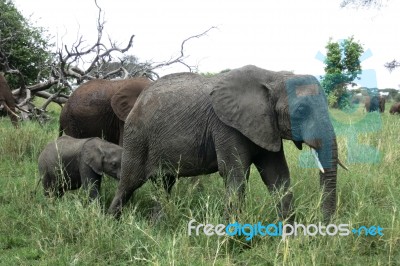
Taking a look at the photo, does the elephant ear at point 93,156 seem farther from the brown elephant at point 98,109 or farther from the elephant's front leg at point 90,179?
the brown elephant at point 98,109

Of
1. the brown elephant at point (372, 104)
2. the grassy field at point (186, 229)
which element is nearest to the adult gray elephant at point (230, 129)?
the grassy field at point (186, 229)

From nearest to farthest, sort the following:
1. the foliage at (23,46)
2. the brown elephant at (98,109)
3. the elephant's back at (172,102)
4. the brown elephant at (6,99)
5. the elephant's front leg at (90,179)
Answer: the elephant's back at (172,102)
the elephant's front leg at (90,179)
the brown elephant at (98,109)
the brown elephant at (6,99)
the foliage at (23,46)

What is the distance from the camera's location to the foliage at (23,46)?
1603 cm

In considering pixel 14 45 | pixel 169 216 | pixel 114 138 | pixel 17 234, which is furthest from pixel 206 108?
pixel 14 45

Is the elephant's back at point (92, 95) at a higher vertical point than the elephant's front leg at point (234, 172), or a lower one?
higher

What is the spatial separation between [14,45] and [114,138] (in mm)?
10455

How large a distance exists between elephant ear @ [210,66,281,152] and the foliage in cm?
1283

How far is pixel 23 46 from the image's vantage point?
1648cm

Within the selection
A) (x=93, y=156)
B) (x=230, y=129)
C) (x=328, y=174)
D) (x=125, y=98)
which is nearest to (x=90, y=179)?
(x=93, y=156)

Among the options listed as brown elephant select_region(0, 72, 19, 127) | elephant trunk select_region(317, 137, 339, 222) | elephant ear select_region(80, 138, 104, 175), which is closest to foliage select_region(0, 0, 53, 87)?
brown elephant select_region(0, 72, 19, 127)

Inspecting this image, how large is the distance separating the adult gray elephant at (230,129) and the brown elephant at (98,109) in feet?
6.60

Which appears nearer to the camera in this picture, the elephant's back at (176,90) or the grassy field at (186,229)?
the grassy field at (186,229)

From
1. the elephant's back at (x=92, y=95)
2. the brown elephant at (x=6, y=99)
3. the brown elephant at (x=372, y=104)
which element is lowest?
the brown elephant at (x=372, y=104)

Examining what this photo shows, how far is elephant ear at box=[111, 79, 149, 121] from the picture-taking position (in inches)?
262
